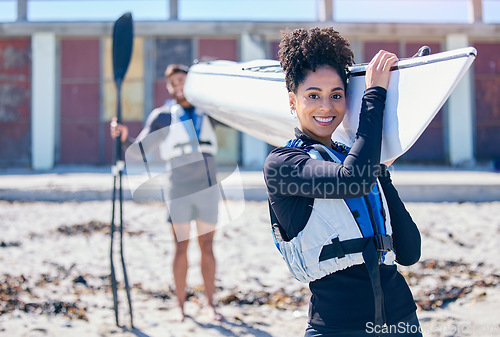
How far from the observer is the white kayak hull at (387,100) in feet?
4.25

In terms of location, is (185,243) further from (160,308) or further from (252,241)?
(252,241)

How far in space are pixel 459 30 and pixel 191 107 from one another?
9.14m

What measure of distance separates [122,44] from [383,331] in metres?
2.70

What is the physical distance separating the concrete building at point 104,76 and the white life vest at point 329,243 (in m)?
8.92

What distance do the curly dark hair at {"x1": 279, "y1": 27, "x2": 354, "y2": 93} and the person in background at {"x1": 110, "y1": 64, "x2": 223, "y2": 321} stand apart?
1750mm

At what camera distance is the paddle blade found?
3250 millimetres

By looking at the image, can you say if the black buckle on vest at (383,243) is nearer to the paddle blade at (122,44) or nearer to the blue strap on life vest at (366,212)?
the blue strap on life vest at (366,212)

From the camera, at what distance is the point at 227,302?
349cm

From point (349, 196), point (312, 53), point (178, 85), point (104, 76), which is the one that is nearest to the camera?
point (349, 196)

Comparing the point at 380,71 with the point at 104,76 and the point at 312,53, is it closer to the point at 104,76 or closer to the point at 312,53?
the point at 312,53

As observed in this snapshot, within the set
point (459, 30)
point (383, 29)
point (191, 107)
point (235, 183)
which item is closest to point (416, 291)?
point (191, 107)

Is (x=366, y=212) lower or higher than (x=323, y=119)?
lower

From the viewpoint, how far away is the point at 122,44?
3270mm

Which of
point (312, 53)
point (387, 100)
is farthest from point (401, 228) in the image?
point (312, 53)
